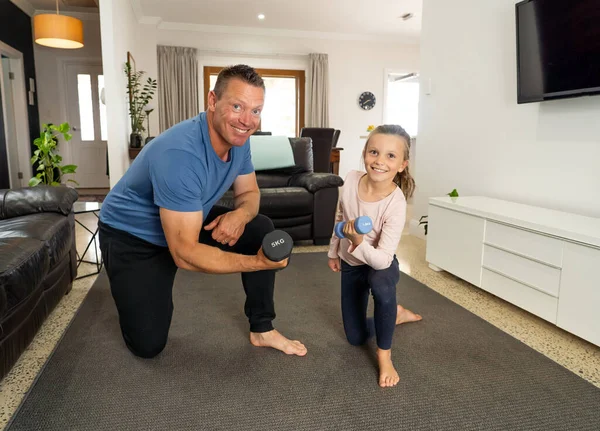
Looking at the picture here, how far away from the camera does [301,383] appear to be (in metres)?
1.50

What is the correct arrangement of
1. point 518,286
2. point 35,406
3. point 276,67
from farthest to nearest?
point 276,67, point 518,286, point 35,406

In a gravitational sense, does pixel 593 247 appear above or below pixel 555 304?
above

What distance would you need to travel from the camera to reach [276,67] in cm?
759

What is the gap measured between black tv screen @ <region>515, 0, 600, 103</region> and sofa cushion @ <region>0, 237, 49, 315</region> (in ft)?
8.35

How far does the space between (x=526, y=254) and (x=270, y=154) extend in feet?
7.56

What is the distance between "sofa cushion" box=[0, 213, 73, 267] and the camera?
181 centimetres

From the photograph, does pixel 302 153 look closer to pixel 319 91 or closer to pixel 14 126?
pixel 319 91

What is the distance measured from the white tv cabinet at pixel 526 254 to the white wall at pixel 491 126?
7.8 inches

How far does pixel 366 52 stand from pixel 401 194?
6.84m

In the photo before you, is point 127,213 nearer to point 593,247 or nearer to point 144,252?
point 144,252

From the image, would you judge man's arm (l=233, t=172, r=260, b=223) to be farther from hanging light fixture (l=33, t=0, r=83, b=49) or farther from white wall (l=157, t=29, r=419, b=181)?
white wall (l=157, t=29, r=419, b=181)

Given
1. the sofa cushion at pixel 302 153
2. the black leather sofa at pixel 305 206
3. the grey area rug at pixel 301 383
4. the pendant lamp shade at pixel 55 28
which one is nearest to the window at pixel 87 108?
the pendant lamp shade at pixel 55 28

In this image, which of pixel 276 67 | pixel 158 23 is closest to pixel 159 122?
pixel 158 23

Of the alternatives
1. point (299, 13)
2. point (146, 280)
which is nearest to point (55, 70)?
point (299, 13)
